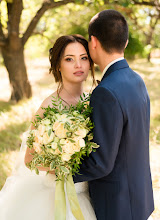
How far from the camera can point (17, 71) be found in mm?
8297

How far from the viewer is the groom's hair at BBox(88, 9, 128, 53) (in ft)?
6.46

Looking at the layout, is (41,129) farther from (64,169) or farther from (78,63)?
(78,63)

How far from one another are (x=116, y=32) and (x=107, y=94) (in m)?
0.55

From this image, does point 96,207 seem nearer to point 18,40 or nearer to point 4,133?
point 4,133

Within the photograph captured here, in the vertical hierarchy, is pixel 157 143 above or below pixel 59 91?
below

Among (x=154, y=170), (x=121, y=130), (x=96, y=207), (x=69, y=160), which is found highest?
(x=121, y=130)

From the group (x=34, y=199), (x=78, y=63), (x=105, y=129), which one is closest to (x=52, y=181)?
(x=34, y=199)

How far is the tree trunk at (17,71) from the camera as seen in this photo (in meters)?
8.10

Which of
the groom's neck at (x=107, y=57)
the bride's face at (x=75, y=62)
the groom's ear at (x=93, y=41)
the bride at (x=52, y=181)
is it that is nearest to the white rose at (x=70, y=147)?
the bride at (x=52, y=181)

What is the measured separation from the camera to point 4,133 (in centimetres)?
606

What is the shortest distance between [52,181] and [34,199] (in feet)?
0.83

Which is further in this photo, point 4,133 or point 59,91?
point 4,133

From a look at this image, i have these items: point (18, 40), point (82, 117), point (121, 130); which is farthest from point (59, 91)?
point (18, 40)

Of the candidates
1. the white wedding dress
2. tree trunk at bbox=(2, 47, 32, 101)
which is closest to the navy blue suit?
the white wedding dress
